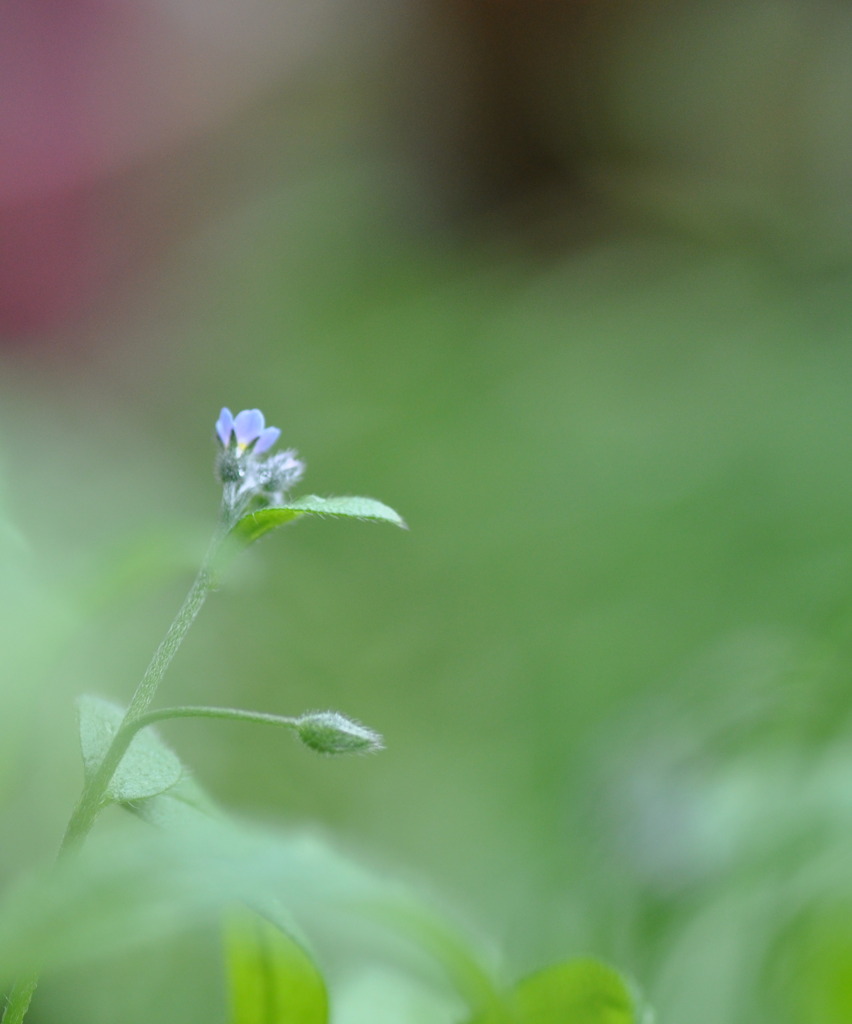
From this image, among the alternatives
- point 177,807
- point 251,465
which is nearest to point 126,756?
point 177,807

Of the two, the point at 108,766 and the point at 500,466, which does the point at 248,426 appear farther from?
the point at 500,466

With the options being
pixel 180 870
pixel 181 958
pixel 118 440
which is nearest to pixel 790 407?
pixel 118 440

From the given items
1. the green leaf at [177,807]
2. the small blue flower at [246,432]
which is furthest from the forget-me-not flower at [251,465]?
the green leaf at [177,807]

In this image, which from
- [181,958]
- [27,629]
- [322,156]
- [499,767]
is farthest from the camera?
[322,156]

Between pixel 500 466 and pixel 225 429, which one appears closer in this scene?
pixel 225 429

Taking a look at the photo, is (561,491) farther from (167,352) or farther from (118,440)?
Answer: (167,352)

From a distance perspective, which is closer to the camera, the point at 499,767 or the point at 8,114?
the point at 499,767
